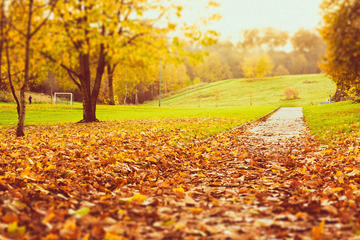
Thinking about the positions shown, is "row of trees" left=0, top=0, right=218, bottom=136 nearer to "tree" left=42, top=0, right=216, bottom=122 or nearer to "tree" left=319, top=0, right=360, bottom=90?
"tree" left=42, top=0, right=216, bottom=122

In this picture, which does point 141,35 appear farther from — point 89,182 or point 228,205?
point 228,205

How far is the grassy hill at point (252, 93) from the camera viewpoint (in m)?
60.9

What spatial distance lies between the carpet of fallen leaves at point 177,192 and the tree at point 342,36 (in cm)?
700

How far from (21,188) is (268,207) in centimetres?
371

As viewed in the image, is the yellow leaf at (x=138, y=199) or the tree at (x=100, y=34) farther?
the tree at (x=100, y=34)

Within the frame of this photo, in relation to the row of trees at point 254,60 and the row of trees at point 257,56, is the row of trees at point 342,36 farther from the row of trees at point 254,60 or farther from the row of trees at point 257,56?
the row of trees at point 257,56

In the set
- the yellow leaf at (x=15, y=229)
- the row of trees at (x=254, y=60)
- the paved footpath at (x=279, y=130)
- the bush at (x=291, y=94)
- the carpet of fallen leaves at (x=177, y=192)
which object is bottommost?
the carpet of fallen leaves at (x=177, y=192)

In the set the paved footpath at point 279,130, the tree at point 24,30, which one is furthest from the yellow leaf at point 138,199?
the paved footpath at point 279,130

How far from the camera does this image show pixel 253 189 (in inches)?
198

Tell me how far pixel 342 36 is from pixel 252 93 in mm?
57804

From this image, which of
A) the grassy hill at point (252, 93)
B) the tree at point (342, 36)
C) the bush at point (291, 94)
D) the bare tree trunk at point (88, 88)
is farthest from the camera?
the grassy hill at point (252, 93)

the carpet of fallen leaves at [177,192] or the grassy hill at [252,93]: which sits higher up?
the grassy hill at [252,93]

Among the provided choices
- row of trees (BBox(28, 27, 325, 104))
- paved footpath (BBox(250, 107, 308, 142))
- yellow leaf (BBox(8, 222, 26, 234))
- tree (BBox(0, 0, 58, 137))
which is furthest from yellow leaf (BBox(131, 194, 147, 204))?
row of trees (BBox(28, 27, 325, 104))

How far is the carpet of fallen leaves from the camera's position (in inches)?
119
